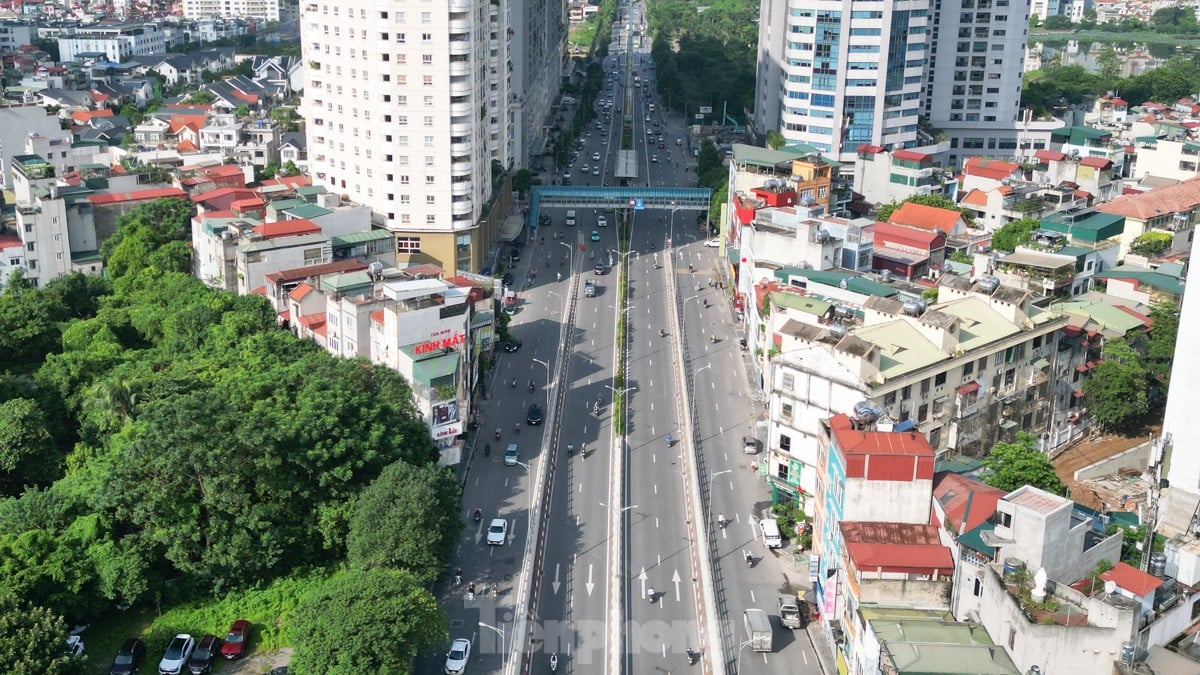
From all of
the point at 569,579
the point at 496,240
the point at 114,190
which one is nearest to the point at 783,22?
the point at 496,240

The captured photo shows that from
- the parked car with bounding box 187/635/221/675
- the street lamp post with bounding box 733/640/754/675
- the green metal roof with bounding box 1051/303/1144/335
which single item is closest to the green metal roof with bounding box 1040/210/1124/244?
the green metal roof with bounding box 1051/303/1144/335

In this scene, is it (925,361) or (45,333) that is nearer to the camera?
(925,361)

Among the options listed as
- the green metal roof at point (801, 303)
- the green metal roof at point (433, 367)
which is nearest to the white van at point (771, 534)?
the green metal roof at point (801, 303)

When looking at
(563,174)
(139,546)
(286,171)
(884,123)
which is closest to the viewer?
(139,546)

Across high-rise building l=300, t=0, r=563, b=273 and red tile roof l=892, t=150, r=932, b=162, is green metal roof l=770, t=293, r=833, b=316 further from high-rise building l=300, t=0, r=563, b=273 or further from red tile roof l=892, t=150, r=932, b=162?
red tile roof l=892, t=150, r=932, b=162

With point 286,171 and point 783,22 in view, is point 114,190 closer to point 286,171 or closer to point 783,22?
point 286,171

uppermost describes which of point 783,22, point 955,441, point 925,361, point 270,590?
point 783,22
